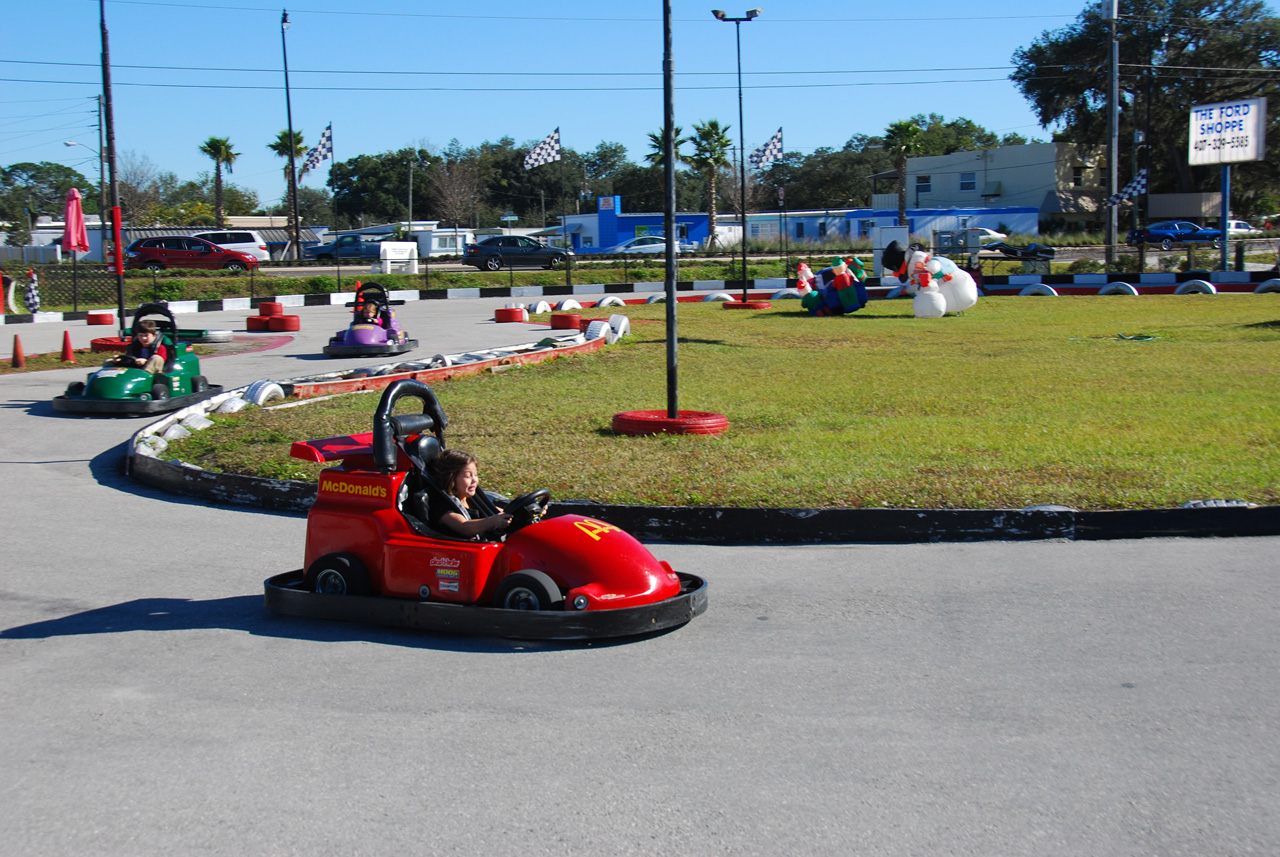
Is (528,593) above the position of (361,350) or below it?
below

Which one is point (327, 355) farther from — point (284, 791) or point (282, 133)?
point (282, 133)

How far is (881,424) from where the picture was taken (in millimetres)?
9672

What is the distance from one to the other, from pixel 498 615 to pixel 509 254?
39.9 metres

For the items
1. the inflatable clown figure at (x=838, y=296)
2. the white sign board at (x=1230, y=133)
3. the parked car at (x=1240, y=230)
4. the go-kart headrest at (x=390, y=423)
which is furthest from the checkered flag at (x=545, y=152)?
the parked car at (x=1240, y=230)

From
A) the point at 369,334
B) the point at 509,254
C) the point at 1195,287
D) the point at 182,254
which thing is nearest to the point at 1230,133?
the point at 1195,287

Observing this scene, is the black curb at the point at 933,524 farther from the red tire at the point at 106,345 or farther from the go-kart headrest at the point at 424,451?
the red tire at the point at 106,345

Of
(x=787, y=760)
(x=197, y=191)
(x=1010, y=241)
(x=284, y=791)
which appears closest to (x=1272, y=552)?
(x=787, y=760)

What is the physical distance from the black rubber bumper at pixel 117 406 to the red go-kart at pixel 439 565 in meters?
7.35

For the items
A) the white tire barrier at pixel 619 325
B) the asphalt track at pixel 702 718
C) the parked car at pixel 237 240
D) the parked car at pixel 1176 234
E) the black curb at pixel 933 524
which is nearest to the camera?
the asphalt track at pixel 702 718

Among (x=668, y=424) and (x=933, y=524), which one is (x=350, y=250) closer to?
(x=668, y=424)

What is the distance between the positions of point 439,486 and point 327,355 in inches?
501

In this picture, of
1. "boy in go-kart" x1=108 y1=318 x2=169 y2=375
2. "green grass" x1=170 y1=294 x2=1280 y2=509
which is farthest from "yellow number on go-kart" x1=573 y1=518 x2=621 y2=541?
"boy in go-kart" x1=108 y1=318 x2=169 y2=375

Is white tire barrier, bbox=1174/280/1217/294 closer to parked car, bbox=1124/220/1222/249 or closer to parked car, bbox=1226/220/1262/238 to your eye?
parked car, bbox=1124/220/1222/249

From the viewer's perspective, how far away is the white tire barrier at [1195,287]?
27398mm
